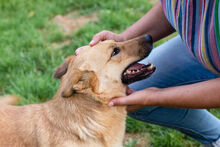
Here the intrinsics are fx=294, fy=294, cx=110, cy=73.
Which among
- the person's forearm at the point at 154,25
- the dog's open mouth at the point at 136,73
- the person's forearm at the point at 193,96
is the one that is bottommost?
the person's forearm at the point at 193,96

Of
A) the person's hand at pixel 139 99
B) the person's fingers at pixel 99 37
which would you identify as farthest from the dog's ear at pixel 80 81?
the person's fingers at pixel 99 37

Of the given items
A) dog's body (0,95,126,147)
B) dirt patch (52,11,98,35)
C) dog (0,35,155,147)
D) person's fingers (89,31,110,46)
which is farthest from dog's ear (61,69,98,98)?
dirt patch (52,11,98,35)

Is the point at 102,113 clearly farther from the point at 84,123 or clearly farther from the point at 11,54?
the point at 11,54

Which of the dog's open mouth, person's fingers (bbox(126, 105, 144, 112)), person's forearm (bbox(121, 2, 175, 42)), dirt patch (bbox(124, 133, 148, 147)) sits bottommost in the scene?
dirt patch (bbox(124, 133, 148, 147))

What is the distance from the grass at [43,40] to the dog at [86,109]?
2.50 feet

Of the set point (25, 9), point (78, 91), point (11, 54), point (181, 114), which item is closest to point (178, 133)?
point (181, 114)

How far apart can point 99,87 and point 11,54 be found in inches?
103

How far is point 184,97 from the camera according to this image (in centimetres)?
201

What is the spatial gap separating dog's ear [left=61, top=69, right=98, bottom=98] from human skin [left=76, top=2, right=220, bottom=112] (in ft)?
0.75

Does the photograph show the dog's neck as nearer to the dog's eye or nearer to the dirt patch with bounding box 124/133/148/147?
the dog's eye

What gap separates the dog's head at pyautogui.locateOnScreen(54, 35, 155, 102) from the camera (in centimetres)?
228

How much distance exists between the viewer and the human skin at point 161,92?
189 centimetres

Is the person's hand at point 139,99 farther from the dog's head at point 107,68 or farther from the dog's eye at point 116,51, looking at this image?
the dog's eye at point 116,51

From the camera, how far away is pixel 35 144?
7.72ft
